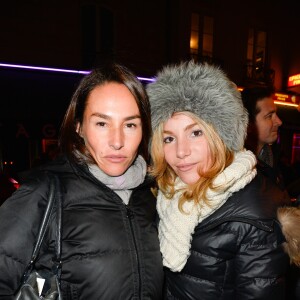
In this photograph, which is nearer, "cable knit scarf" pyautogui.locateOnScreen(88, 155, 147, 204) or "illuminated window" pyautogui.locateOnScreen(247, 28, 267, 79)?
"cable knit scarf" pyautogui.locateOnScreen(88, 155, 147, 204)

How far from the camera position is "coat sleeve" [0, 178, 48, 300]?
121 centimetres

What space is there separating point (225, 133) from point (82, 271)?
3.76ft

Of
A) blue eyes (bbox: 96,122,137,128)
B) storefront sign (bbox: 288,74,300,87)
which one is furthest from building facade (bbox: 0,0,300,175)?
blue eyes (bbox: 96,122,137,128)

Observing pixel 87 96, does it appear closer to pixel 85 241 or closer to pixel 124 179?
pixel 124 179

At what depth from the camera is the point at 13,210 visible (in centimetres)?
125

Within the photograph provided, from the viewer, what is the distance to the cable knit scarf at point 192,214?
1574mm

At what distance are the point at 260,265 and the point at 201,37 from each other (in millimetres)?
10679

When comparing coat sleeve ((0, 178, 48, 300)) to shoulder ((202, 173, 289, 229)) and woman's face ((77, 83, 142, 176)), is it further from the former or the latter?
shoulder ((202, 173, 289, 229))

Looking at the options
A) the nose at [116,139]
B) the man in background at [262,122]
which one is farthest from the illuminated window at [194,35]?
the nose at [116,139]

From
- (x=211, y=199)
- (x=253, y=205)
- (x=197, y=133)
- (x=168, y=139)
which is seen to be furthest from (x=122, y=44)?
(x=253, y=205)

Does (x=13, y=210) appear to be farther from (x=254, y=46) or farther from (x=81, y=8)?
(x=254, y=46)

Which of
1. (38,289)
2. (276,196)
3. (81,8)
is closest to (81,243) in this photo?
(38,289)

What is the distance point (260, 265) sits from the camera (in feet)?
4.68

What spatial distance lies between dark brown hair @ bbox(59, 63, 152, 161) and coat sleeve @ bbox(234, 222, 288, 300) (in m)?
0.93
